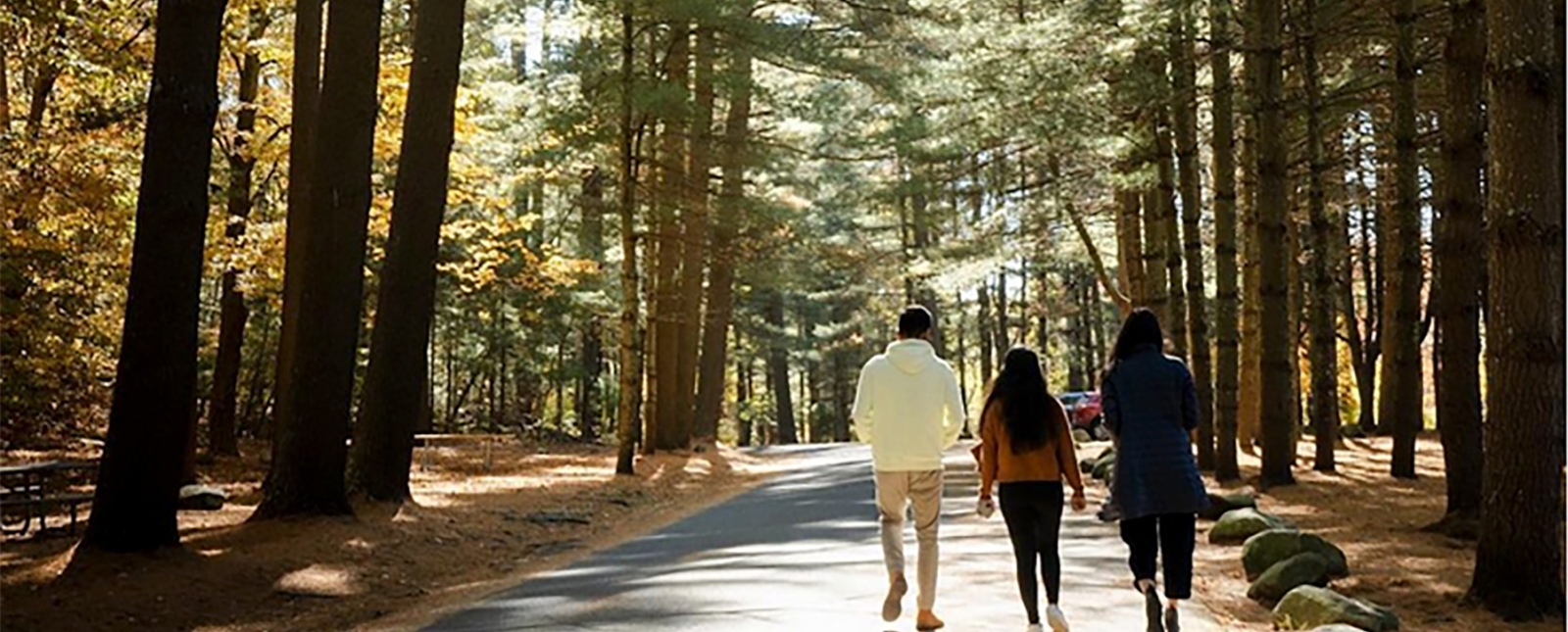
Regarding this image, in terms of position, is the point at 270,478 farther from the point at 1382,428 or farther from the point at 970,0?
the point at 1382,428

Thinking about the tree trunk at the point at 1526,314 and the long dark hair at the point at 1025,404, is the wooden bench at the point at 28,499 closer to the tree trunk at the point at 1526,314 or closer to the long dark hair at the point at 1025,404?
the long dark hair at the point at 1025,404

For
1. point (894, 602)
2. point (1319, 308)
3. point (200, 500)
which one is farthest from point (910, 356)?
point (1319, 308)

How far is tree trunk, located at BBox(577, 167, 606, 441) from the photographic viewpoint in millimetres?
32312

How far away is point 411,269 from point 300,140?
266 cm

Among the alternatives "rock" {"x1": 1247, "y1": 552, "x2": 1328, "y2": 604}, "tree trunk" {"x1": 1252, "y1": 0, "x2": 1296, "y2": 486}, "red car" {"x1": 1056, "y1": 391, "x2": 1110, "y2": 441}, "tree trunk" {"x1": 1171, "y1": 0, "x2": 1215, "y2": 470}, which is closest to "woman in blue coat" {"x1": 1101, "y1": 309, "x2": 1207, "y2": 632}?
"rock" {"x1": 1247, "y1": 552, "x2": 1328, "y2": 604}

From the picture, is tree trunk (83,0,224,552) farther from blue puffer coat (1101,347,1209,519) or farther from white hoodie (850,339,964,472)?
blue puffer coat (1101,347,1209,519)

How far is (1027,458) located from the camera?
7.74 m

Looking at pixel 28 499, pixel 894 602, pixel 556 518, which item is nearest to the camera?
pixel 894 602

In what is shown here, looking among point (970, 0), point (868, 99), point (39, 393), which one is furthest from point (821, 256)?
point (39, 393)

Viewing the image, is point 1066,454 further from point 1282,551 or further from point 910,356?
point 1282,551

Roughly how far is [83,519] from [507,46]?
26626mm

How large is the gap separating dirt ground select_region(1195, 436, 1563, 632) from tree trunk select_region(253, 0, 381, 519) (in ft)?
26.6

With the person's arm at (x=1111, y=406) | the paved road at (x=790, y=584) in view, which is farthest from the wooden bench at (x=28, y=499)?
the person's arm at (x=1111, y=406)

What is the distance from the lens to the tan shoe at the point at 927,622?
7992mm
